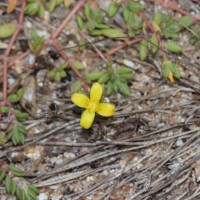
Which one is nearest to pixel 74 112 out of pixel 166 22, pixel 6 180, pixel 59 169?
pixel 59 169

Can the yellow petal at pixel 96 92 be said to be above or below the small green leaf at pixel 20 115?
above

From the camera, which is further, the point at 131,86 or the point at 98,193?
the point at 131,86

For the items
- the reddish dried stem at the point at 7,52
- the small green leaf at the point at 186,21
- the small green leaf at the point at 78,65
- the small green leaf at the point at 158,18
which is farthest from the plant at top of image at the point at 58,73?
the small green leaf at the point at 186,21

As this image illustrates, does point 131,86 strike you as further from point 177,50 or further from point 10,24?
point 10,24

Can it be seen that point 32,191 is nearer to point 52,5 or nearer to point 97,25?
point 97,25

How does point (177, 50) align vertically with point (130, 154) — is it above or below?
above

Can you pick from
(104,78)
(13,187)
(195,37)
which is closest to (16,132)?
(13,187)

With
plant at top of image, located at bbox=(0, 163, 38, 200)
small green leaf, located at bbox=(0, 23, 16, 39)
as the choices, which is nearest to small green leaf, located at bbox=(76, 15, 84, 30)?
small green leaf, located at bbox=(0, 23, 16, 39)

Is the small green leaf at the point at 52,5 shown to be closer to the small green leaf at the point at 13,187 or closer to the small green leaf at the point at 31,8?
the small green leaf at the point at 31,8
